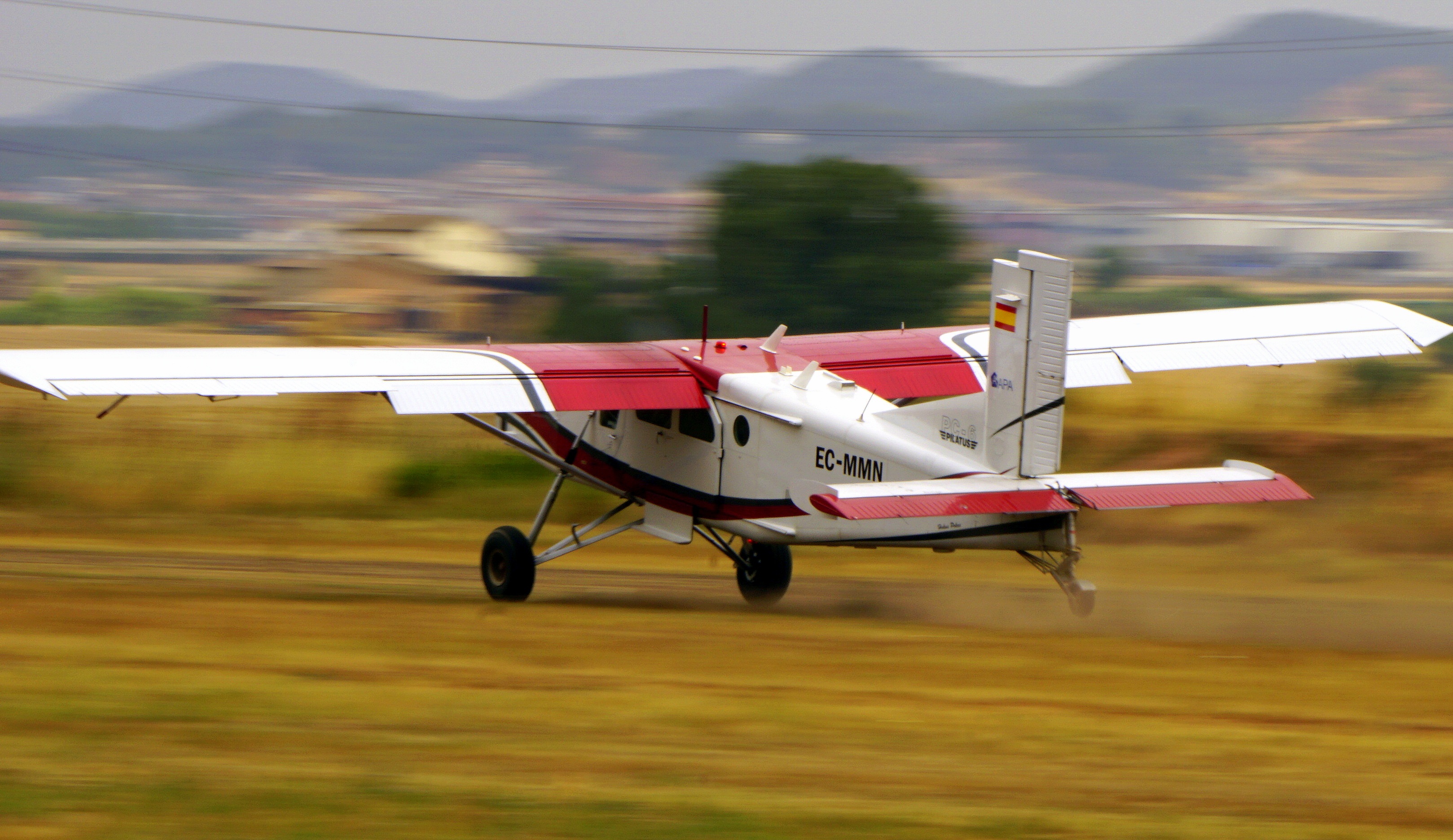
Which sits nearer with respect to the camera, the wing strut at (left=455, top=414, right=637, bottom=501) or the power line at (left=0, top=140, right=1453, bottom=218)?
the wing strut at (left=455, top=414, right=637, bottom=501)

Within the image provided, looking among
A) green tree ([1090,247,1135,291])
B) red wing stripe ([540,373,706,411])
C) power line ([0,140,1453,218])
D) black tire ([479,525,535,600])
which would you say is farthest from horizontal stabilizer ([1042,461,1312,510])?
power line ([0,140,1453,218])

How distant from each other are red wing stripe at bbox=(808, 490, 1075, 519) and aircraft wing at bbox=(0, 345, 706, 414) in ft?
12.1

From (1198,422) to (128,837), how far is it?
23531 millimetres

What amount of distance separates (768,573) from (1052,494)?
4.86 metres

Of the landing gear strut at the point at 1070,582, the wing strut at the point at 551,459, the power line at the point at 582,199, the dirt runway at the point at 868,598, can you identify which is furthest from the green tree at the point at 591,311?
the power line at the point at 582,199

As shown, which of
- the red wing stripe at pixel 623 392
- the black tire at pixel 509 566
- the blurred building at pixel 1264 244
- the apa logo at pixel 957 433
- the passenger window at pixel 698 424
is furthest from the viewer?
the blurred building at pixel 1264 244

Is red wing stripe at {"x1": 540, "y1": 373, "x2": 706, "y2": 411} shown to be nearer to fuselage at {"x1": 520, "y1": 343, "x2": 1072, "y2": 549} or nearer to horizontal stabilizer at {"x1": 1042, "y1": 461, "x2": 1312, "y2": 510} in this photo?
fuselage at {"x1": 520, "y1": 343, "x2": 1072, "y2": 549}

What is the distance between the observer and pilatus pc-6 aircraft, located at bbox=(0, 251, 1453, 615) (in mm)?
12922

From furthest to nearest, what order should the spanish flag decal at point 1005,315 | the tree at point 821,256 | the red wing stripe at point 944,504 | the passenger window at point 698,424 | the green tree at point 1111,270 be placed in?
the green tree at point 1111,270, the tree at point 821,256, the passenger window at point 698,424, the spanish flag decal at point 1005,315, the red wing stripe at point 944,504

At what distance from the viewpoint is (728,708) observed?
426 inches

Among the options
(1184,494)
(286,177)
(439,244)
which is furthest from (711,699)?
(286,177)

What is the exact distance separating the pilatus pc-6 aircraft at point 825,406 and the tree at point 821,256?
32.2m

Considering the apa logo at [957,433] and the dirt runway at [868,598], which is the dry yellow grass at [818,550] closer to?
the dirt runway at [868,598]

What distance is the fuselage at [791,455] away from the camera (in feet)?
44.4
